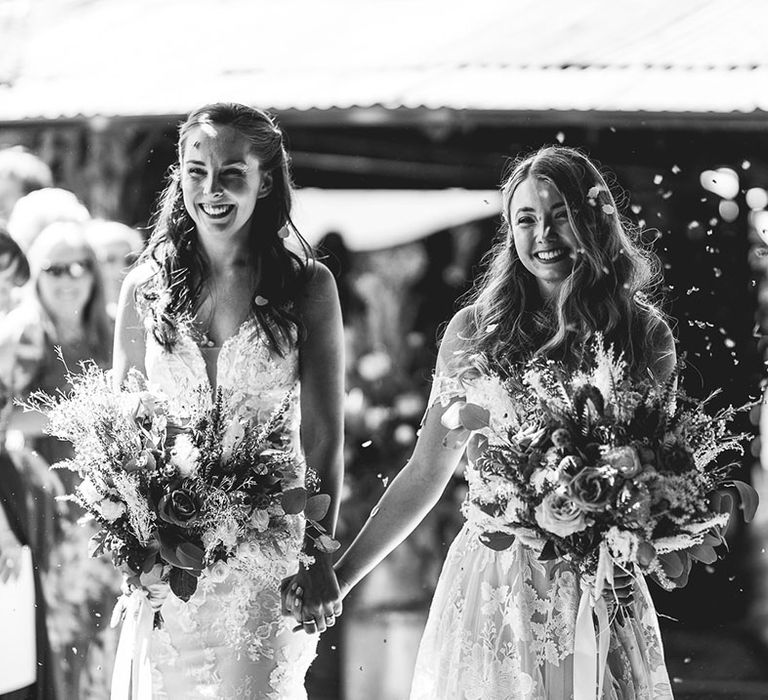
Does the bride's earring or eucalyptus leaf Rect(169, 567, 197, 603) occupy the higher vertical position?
the bride's earring

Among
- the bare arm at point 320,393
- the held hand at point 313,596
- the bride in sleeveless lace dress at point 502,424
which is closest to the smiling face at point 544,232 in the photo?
the bride in sleeveless lace dress at point 502,424

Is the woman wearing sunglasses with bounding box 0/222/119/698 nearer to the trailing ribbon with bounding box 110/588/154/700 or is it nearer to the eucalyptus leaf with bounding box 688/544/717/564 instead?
the trailing ribbon with bounding box 110/588/154/700

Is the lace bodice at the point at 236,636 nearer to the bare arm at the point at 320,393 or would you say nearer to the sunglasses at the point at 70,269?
the bare arm at the point at 320,393

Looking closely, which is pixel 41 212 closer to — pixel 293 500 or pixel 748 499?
pixel 293 500

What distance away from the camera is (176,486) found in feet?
8.61

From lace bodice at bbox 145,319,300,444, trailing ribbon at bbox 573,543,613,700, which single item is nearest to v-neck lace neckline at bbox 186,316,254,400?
lace bodice at bbox 145,319,300,444

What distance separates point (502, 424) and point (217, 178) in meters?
1.05

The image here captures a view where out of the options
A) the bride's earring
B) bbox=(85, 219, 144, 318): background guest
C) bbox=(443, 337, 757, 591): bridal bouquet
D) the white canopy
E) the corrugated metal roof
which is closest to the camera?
bbox=(443, 337, 757, 591): bridal bouquet

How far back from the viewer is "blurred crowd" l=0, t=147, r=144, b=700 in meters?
4.51

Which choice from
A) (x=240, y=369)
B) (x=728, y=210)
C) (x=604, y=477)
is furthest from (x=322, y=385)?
(x=728, y=210)

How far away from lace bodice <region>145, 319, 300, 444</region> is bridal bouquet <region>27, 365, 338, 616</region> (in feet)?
0.89

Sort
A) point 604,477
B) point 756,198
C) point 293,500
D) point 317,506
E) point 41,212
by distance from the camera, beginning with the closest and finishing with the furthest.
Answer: point 604,477 → point 293,500 → point 317,506 → point 756,198 → point 41,212

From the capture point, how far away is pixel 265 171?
3.17m

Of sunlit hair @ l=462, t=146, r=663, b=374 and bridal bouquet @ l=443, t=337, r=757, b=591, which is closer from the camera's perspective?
bridal bouquet @ l=443, t=337, r=757, b=591
